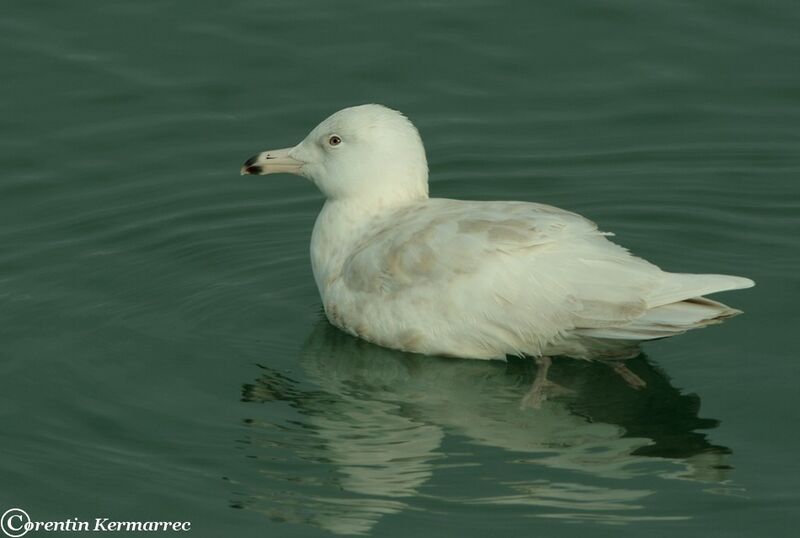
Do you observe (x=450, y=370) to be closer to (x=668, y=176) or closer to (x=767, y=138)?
(x=668, y=176)

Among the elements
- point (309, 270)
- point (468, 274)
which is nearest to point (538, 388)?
point (468, 274)

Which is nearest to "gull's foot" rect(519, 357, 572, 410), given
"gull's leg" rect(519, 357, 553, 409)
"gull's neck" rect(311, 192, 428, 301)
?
"gull's leg" rect(519, 357, 553, 409)

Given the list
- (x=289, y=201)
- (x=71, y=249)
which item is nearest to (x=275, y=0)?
(x=289, y=201)

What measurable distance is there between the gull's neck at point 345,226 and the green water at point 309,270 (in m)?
0.40

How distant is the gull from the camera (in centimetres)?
1029

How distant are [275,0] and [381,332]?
212 inches

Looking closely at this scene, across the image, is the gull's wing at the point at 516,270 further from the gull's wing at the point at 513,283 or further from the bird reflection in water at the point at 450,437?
the bird reflection in water at the point at 450,437

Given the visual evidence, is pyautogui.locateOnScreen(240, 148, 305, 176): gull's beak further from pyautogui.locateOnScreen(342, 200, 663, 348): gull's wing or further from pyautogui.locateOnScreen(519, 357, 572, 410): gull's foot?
pyautogui.locateOnScreen(519, 357, 572, 410): gull's foot

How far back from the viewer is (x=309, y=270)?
12.5 m

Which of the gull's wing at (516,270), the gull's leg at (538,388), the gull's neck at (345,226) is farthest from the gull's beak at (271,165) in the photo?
the gull's leg at (538,388)

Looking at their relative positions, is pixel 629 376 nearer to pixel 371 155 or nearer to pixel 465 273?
pixel 465 273

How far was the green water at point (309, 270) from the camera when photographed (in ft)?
31.3

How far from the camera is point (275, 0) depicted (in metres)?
15.7

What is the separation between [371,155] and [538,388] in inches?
78.3
